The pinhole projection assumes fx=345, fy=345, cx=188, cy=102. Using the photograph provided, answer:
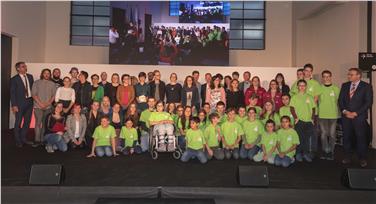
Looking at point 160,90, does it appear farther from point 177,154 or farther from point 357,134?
point 357,134

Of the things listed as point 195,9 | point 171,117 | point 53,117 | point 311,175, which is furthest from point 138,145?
point 195,9

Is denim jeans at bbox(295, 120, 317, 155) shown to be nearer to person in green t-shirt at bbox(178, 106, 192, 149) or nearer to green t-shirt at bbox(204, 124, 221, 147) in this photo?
green t-shirt at bbox(204, 124, 221, 147)

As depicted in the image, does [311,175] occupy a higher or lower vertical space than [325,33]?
lower

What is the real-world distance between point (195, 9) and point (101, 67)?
3.20 metres

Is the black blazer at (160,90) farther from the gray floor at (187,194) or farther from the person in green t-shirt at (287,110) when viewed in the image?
the gray floor at (187,194)

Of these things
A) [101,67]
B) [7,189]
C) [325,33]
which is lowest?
[7,189]

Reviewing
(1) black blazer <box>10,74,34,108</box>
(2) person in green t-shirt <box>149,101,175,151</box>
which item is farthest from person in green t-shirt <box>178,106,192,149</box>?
(1) black blazer <box>10,74,34,108</box>

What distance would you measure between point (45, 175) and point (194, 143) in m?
2.04

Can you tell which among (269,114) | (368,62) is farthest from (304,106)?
(368,62)

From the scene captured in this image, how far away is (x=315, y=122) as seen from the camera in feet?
17.1

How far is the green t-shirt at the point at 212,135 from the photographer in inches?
196

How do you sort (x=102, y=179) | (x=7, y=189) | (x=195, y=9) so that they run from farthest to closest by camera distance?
(x=195, y=9), (x=102, y=179), (x=7, y=189)

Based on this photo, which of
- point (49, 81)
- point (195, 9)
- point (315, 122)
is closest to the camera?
point (315, 122)

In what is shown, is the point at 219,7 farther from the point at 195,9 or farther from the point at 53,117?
the point at 53,117
